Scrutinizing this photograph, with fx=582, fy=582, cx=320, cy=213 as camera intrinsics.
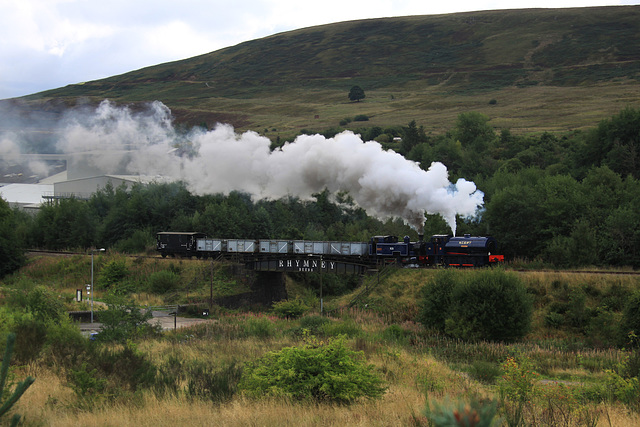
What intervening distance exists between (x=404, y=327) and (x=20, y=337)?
79.2 ft

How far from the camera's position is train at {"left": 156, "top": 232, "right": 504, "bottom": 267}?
4697 cm

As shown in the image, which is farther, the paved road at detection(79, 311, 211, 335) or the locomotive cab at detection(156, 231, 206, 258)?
the locomotive cab at detection(156, 231, 206, 258)

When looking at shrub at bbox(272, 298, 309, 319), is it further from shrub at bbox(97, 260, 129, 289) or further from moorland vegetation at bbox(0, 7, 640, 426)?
shrub at bbox(97, 260, 129, 289)

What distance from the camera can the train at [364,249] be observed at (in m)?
47.0

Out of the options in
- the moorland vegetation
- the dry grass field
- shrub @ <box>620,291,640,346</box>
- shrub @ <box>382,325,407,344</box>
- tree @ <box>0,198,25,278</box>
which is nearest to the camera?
the dry grass field

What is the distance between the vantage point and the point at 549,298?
39.4 meters

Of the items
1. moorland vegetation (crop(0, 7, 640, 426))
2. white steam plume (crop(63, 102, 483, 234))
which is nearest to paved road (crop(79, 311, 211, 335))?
moorland vegetation (crop(0, 7, 640, 426))

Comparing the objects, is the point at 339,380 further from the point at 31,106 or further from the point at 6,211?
the point at 31,106

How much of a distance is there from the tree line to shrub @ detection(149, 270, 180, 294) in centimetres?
1798

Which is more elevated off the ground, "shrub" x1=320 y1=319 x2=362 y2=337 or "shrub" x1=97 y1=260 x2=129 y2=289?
"shrub" x1=97 y1=260 x2=129 y2=289

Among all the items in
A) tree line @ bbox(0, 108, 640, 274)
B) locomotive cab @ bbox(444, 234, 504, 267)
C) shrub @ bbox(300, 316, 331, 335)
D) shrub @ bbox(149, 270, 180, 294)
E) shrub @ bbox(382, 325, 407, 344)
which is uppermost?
tree line @ bbox(0, 108, 640, 274)

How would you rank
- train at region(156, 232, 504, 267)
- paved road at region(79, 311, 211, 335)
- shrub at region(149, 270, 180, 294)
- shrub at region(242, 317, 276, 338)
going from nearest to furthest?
1. shrub at region(242, 317, 276, 338)
2. paved road at region(79, 311, 211, 335)
3. train at region(156, 232, 504, 267)
4. shrub at region(149, 270, 180, 294)

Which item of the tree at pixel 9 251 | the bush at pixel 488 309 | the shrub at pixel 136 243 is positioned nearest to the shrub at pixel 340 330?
the bush at pixel 488 309

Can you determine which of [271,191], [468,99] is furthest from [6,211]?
[468,99]
